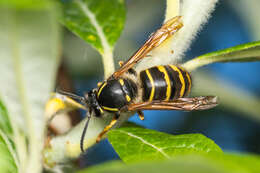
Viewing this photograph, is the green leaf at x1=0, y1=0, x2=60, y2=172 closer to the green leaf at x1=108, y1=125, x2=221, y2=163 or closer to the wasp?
the green leaf at x1=108, y1=125, x2=221, y2=163

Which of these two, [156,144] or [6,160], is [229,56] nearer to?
[156,144]

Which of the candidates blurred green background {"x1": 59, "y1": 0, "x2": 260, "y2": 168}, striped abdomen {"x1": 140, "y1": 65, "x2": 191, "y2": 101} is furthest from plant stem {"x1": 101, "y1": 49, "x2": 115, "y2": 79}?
blurred green background {"x1": 59, "y1": 0, "x2": 260, "y2": 168}

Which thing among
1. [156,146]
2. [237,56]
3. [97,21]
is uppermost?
[97,21]

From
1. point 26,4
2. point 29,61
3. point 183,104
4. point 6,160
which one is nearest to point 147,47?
point 183,104

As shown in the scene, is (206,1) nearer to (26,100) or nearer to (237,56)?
(237,56)

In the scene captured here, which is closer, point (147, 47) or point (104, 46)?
point (104, 46)

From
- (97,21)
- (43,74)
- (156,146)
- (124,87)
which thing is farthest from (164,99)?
(43,74)
